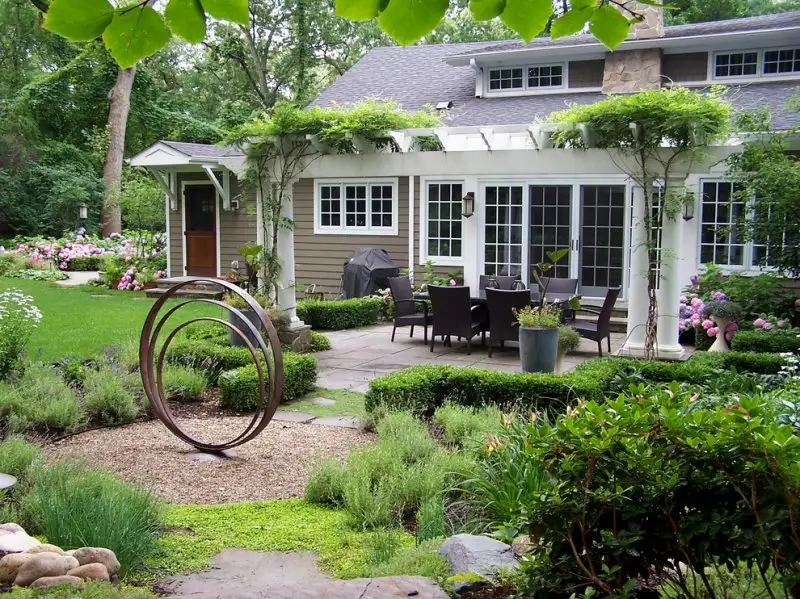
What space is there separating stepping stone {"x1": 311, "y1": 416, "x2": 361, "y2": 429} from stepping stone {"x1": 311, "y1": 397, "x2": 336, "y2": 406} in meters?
0.48

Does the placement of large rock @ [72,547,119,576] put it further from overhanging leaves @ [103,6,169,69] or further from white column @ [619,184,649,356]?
white column @ [619,184,649,356]

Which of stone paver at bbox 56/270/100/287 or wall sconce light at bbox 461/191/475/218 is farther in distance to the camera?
stone paver at bbox 56/270/100/287

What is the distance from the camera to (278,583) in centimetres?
337

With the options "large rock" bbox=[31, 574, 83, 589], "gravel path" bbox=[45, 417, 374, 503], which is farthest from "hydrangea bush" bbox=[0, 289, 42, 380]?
"large rock" bbox=[31, 574, 83, 589]

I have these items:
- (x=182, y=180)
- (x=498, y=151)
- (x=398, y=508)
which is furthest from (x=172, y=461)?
(x=182, y=180)

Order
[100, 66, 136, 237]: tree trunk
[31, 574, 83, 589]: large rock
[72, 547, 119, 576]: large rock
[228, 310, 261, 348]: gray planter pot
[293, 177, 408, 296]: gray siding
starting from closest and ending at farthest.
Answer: [31, 574, 83, 589]: large rock → [72, 547, 119, 576]: large rock → [228, 310, 261, 348]: gray planter pot → [293, 177, 408, 296]: gray siding → [100, 66, 136, 237]: tree trunk

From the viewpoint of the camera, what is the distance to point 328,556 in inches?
147

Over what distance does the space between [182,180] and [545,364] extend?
11111 millimetres

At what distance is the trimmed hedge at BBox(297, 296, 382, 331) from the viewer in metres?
11.8

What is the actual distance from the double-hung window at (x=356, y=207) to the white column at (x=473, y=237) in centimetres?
A: 144

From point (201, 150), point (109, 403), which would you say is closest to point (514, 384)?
point (109, 403)

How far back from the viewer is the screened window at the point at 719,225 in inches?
448

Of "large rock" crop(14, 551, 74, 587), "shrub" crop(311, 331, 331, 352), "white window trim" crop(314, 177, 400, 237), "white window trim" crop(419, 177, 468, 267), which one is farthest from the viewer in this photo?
"white window trim" crop(314, 177, 400, 237)

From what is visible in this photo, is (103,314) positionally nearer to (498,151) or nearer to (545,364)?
(498,151)
